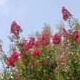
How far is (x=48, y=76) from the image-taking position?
10.1 meters

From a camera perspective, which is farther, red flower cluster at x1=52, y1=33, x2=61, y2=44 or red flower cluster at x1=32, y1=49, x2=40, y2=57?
red flower cluster at x1=52, y1=33, x2=61, y2=44

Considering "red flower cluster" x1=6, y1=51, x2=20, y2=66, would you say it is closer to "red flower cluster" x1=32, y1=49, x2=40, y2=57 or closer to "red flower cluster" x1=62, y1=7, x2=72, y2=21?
"red flower cluster" x1=32, y1=49, x2=40, y2=57

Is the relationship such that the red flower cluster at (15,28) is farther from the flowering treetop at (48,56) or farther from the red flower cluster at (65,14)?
the red flower cluster at (65,14)

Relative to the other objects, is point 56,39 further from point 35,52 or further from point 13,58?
point 13,58

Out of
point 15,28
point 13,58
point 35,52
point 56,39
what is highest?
point 15,28

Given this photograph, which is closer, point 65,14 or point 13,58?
point 65,14

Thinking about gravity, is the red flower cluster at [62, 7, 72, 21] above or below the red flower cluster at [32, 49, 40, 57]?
above

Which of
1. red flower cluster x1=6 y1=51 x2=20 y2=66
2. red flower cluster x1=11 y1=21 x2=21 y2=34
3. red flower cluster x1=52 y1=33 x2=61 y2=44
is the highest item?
red flower cluster x1=11 y1=21 x2=21 y2=34

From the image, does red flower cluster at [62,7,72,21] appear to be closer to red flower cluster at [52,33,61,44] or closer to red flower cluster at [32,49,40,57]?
red flower cluster at [52,33,61,44]

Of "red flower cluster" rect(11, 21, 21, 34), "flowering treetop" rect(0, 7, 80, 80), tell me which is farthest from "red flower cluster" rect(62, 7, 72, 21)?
"red flower cluster" rect(11, 21, 21, 34)

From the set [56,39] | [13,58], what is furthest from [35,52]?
[13,58]

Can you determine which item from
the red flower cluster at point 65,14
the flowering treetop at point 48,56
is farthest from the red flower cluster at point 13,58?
the red flower cluster at point 65,14

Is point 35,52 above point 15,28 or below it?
below

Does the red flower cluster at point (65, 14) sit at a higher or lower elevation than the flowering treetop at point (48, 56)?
higher
